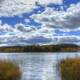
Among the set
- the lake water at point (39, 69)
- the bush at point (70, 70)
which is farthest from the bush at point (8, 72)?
the bush at point (70, 70)

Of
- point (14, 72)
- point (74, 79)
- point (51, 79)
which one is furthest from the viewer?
point (51, 79)

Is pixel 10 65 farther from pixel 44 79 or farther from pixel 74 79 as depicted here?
pixel 74 79

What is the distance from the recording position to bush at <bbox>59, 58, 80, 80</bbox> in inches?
488

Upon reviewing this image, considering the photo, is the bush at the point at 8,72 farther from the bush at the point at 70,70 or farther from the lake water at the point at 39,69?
the bush at the point at 70,70

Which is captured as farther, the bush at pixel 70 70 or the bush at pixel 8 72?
the bush at pixel 8 72

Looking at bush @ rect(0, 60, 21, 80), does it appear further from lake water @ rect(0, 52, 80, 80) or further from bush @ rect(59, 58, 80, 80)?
bush @ rect(59, 58, 80, 80)

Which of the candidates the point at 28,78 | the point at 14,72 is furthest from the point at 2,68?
the point at 28,78

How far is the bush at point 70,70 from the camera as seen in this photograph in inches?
488

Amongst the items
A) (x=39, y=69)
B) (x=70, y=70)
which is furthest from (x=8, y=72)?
(x=39, y=69)

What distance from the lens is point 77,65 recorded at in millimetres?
13312

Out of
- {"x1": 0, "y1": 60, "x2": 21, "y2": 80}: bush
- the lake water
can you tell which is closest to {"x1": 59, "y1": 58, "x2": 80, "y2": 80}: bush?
the lake water

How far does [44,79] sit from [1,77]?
205 centimetres

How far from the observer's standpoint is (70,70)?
42.6 ft

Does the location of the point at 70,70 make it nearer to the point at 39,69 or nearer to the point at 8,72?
the point at 8,72
